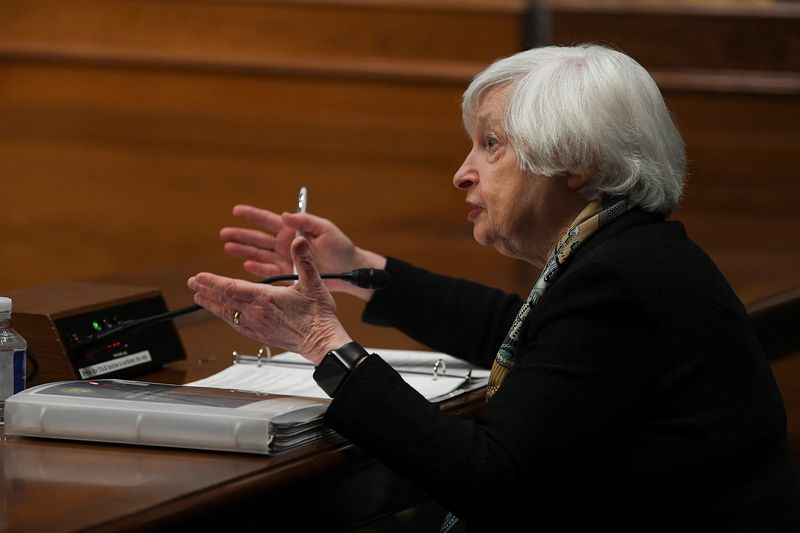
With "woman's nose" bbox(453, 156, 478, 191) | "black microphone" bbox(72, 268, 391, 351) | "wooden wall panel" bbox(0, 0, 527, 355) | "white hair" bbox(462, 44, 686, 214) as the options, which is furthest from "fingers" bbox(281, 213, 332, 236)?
"wooden wall panel" bbox(0, 0, 527, 355)

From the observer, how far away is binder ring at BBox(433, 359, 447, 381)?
183cm

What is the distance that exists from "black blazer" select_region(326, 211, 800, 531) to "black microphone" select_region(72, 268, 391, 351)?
1.26 feet

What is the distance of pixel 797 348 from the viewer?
274 cm

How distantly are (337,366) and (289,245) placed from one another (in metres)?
0.69

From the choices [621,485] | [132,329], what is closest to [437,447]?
[621,485]

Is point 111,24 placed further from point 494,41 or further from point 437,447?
point 437,447

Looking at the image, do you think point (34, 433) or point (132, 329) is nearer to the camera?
point (34, 433)

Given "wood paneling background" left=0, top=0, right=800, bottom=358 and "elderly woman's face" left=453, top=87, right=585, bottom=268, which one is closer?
"elderly woman's face" left=453, top=87, right=585, bottom=268

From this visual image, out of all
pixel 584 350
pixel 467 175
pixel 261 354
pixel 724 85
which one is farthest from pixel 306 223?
pixel 724 85

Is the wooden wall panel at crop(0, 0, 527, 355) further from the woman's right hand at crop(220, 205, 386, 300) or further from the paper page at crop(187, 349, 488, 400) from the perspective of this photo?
the paper page at crop(187, 349, 488, 400)

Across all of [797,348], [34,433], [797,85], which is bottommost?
[797,348]

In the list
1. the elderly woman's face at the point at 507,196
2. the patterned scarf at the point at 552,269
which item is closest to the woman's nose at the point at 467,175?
the elderly woman's face at the point at 507,196

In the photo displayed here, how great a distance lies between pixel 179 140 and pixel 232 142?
0.69 feet

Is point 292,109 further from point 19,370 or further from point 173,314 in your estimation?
point 19,370
